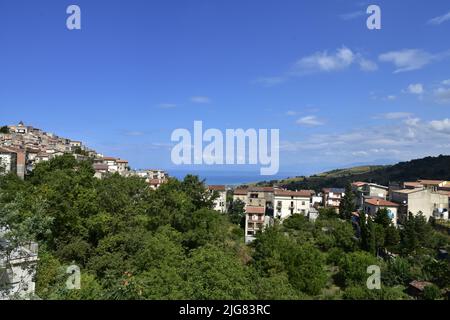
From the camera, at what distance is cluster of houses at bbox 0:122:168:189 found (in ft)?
114

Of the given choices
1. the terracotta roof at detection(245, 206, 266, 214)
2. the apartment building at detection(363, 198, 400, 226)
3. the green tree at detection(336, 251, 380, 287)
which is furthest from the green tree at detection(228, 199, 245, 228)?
the green tree at detection(336, 251, 380, 287)

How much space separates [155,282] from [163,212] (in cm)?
1251

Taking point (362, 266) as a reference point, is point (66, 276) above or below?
above

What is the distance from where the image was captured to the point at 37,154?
4444 cm

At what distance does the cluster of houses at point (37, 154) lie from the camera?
34.7 meters

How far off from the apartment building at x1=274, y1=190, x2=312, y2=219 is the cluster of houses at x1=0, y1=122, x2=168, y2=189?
13.8m

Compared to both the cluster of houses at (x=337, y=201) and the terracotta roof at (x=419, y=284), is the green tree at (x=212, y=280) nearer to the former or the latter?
the terracotta roof at (x=419, y=284)

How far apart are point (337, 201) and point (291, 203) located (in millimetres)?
7675

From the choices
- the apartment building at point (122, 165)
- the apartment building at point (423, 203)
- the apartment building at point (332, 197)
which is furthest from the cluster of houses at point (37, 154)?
the apartment building at point (423, 203)

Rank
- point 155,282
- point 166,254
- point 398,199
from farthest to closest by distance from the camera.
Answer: point 398,199
point 166,254
point 155,282

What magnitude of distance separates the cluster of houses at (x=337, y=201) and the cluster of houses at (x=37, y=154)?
11.6 m

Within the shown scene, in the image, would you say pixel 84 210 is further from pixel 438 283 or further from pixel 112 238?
pixel 438 283
